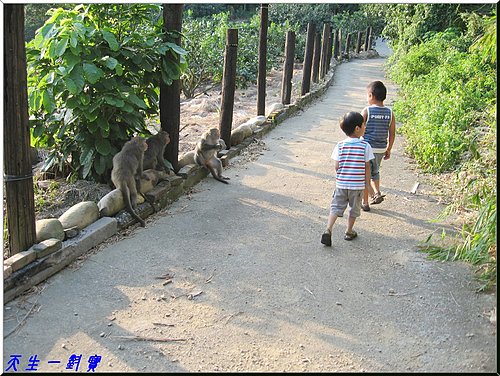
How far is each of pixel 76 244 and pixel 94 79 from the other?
5.47 feet

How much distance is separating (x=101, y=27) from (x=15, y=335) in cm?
359

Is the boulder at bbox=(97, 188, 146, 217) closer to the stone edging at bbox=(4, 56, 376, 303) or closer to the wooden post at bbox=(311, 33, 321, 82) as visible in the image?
the stone edging at bbox=(4, 56, 376, 303)

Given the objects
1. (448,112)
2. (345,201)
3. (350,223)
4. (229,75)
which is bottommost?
(350,223)

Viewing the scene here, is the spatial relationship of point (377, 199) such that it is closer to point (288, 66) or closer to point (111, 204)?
point (111, 204)

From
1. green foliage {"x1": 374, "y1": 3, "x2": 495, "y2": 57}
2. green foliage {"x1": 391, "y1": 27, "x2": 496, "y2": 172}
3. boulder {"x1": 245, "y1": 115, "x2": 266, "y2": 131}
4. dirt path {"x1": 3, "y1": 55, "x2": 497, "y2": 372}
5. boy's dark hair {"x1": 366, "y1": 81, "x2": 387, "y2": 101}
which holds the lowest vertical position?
dirt path {"x1": 3, "y1": 55, "x2": 497, "y2": 372}

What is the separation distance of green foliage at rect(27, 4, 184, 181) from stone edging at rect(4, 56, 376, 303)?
27.7 inches

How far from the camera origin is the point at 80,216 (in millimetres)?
4957

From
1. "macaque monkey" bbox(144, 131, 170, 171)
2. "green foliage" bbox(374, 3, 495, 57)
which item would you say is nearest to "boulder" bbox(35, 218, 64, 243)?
"macaque monkey" bbox(144, 131, 170, 171)

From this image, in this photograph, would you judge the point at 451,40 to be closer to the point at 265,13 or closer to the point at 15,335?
the point at 265,13

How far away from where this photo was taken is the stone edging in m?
4.01

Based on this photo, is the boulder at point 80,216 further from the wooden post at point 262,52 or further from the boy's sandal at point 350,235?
the wooden post at point 262,52

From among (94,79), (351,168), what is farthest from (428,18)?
(94,79)

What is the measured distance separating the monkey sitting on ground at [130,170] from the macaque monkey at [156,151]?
353 mm

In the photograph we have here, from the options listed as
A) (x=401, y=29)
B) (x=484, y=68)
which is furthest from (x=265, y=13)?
(x=401, y=29)
